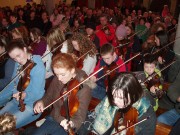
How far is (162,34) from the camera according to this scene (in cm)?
384

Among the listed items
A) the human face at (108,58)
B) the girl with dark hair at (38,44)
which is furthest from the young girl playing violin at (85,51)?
the girl with dark hair at (38,44)

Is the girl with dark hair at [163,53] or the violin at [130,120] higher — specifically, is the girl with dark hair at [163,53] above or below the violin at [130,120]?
below

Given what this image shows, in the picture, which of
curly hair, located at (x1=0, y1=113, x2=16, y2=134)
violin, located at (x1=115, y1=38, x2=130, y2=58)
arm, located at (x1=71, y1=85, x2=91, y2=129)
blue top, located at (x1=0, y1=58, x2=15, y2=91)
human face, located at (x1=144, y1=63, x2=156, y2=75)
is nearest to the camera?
curly hair, located at (x1=0, y1=113, x2=16, y2=134)

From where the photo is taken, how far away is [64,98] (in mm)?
2148

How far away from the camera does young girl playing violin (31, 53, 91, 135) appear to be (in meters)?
2.08

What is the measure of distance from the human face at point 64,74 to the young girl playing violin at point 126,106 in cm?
44

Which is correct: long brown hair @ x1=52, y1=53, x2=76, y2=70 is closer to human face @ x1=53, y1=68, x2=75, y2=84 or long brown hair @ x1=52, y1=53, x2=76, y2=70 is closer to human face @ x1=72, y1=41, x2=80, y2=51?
human face @ x1=53, y1=68, x2=75, y2=84

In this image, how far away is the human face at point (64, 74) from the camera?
6.84 ft

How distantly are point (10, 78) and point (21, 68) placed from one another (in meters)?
0.40

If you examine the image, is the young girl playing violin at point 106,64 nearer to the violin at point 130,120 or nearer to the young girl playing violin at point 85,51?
the young girl playing violin at point 85,51

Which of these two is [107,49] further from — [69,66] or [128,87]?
[128,87]

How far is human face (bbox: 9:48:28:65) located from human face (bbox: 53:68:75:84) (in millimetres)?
663

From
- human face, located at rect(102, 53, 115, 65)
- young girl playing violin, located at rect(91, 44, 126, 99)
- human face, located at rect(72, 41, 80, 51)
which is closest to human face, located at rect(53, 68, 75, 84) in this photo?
young girl playing violin, located at rect(91, 44, 126, 99)

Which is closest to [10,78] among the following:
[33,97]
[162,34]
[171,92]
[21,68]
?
[21,68]
